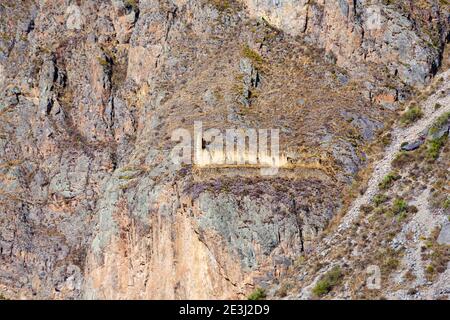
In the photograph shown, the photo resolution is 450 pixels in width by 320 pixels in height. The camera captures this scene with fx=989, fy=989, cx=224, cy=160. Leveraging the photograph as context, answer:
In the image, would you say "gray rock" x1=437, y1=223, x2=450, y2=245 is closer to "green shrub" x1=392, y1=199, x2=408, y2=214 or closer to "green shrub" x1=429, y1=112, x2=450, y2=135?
"green shrub" x1=392, y1=199, x2=408, y2=214

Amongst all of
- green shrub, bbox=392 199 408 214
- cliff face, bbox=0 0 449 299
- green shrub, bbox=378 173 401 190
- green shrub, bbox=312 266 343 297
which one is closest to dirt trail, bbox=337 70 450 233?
green shrub, bbox=378 173 401 190

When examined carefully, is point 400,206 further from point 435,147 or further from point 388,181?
point 435,147

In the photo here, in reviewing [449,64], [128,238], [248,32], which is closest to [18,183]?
[128,238]

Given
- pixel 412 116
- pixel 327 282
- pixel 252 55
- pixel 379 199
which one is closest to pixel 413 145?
pixel 412 116

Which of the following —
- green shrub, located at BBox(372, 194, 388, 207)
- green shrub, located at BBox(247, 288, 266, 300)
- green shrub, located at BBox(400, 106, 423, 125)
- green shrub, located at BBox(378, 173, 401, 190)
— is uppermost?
green shrub, located at BBox(400, 106, 423, 125)

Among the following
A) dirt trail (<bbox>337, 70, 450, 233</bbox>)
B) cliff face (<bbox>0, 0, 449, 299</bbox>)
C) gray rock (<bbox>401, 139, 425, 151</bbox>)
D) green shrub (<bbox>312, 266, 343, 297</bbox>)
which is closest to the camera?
green shrub (<bbox>312, 266, 343, 297</bbox>)

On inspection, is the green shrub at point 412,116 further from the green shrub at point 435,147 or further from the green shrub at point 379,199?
the green shrub at point 379,199
